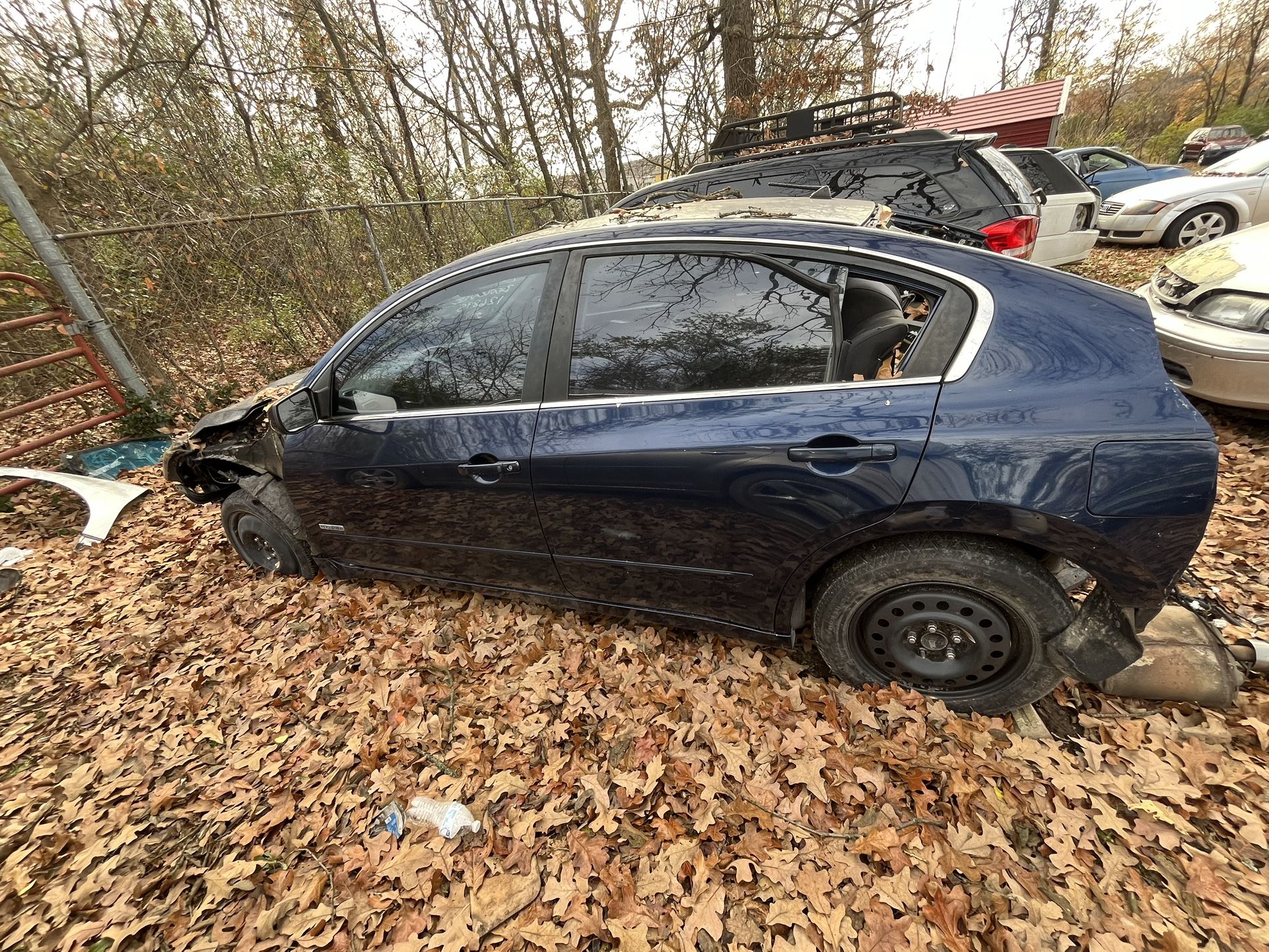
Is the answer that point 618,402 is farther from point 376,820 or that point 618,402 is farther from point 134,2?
point 134,2

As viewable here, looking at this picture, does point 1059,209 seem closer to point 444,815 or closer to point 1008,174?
point 1008,174

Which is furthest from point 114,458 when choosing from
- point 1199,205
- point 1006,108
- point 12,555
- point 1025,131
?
point 1006,108

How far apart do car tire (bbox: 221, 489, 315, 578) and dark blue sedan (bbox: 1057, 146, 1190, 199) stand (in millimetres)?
12955

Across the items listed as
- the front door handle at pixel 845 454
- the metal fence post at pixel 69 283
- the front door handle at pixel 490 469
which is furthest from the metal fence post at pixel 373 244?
the front door handle at pixel 845 454

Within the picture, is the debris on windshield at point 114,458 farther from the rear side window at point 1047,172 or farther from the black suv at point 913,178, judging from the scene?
the rear side window at point 1047,172

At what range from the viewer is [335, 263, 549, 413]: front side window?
225 cm

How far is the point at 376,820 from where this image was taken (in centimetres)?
205

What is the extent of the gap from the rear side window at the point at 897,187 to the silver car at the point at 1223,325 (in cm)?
154

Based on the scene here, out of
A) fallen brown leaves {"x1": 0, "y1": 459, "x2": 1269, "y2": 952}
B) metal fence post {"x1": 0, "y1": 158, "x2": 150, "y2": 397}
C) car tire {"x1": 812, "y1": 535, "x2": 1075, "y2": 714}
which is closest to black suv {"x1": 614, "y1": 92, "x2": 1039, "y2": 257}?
fallen brown leaves {"x1": 0, "y1": 459, "x2": 1269, "y2": 952}

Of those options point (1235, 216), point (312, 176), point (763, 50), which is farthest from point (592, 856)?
point (763, 50)

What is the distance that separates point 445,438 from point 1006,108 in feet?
62.0

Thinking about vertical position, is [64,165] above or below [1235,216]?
above

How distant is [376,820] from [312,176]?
27.5 ft

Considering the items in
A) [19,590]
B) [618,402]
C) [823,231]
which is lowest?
[19,590]
